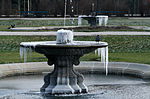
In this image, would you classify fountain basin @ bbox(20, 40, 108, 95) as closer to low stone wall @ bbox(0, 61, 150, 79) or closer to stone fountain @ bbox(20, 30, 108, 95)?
stone fountain @ bbox(20, 30, 108, 95)

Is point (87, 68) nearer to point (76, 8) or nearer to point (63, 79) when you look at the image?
point (63, 79)

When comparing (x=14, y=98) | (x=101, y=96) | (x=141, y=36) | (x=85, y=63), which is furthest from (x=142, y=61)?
(x=141, y=36)

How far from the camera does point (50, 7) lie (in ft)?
276

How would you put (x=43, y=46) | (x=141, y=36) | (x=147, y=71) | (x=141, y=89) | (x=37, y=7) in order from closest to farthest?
(x=43, y=46)
(x=141, y=89)
(x=147, y=71)
(x=141, y=36)
(x=37, y=7)

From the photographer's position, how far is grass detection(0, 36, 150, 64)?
20016mm

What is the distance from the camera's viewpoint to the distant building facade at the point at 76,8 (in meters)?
77.9

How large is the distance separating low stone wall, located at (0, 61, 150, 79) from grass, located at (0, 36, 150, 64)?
1.89 m

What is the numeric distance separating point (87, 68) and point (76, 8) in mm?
60455

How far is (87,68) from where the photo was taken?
683 inches

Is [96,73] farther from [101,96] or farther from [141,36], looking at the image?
[141,36]

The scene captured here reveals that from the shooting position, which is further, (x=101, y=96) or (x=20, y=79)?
(x=20, y=79)

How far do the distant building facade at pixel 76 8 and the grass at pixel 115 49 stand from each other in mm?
42564

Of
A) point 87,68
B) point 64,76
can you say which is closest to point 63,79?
point 64,76

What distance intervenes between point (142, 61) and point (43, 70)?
442 centimetres
